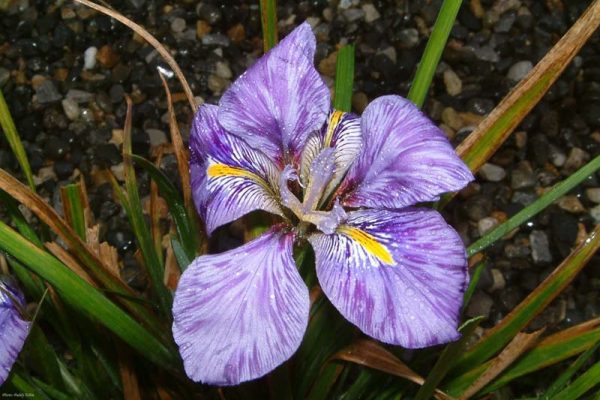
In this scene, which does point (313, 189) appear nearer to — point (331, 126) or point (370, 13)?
point (331, 126)

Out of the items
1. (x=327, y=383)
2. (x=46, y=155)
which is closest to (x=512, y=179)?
(x=327, y=383)

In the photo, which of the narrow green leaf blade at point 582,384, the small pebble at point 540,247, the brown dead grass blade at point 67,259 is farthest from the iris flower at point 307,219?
the small pebble at point 540,247

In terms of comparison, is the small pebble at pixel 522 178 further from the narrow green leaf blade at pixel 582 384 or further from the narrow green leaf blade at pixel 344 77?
the narrow green leaf blade at pixel 582 384

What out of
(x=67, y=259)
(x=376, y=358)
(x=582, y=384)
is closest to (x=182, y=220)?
(x=67, y=259)

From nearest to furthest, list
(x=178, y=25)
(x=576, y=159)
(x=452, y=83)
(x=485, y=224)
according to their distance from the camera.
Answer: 1. (x=485, y=224)
2. (x=576, y=159)
3. (x=452, y=83)
4. (x=178, y=25)

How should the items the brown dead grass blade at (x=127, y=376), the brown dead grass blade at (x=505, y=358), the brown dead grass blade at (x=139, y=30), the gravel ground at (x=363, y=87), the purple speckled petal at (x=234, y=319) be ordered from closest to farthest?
1. the purple speckled petal at (x=234, y=319)
2. the brown dead grass blade at (x=505, y=358)
3. the brown dead grass blade at (x=139, y=30)
4. the brown dead grass blade at (x=127, y=376)
5. the gravel ground at (x=363, y=87)

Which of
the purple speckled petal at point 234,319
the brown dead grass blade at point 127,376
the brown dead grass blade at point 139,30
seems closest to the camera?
the purple speckled petal at point 234,319
